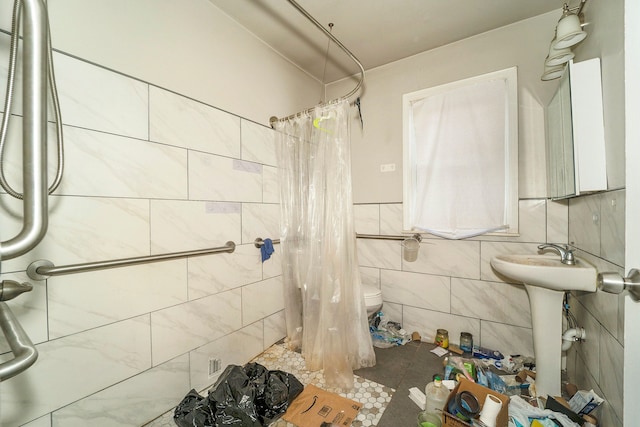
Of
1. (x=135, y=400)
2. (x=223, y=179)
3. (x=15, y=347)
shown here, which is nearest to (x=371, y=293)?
(x=223, y=179)

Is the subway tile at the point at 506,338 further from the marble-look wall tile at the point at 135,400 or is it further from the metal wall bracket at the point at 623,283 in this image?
the marble-look wall tile at the point at 135,400

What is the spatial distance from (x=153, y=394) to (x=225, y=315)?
1.54 feet

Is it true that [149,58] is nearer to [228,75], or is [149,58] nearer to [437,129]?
[228,75]

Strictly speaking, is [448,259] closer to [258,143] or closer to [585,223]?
[585,223]

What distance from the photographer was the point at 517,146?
1.66m

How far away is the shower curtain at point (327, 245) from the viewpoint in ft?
4.93

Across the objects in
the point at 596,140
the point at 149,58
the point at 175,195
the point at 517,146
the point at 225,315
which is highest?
the point at 149,58

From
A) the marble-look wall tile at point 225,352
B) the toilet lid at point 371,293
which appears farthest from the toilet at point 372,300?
the marble-look wall tile at point 225,352

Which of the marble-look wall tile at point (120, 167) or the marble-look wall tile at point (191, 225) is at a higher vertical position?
the marble-look wall tile at point (120, 167)

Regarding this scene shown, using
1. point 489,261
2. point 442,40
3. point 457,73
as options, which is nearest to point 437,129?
point 457,73

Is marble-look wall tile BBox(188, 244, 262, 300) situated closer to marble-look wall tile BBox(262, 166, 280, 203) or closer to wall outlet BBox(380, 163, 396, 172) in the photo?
marble-look wall tile BBox(262, 166, 280, 203)

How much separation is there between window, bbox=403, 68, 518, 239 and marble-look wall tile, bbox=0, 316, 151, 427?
1868mm

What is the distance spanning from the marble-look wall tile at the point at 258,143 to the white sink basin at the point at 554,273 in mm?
1615

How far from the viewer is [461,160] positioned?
71.9 inches
